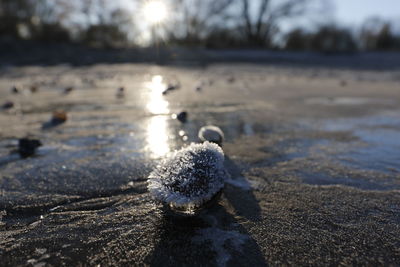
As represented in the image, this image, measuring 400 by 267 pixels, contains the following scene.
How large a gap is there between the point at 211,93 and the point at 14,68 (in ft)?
29.4

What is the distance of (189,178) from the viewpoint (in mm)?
1211

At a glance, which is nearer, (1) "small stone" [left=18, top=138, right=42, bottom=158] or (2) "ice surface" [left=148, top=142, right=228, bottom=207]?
(2) "ice surface" [left=148, top=142, right=228, bottom=207]

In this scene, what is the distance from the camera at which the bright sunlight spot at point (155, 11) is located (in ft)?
68.1

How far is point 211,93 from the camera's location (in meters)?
5.31

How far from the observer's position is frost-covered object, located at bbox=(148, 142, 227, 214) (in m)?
1.18

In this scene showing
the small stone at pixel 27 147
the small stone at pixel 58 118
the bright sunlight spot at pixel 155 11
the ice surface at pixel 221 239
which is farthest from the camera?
the bright sunlight spot at pixel 155 11

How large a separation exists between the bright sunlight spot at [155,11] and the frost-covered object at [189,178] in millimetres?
21392

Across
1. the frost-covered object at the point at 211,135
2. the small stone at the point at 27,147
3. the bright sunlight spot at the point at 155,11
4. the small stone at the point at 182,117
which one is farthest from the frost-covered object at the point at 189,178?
the bright sunlight spot at the point at 155,11

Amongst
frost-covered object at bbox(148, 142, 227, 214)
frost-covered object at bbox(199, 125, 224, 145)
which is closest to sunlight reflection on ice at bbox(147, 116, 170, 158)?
frost-covered object at bbox(199, 125, 224, 145)

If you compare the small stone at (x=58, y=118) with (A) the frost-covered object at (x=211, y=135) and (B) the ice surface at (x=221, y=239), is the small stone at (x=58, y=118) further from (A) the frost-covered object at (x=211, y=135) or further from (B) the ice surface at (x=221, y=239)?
(B) the ice surface at (x=221, y=239)

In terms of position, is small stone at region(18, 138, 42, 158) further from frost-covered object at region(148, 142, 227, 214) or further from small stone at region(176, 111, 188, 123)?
small stone at region(176, 111, 188, 123)

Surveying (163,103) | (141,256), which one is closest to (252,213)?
(141,256)

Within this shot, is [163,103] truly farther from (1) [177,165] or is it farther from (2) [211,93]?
(1) [177,165]

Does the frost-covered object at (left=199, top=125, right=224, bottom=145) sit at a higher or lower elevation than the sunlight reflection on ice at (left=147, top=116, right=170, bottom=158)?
higher
